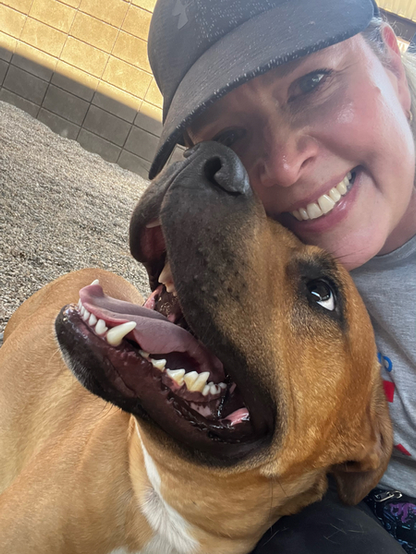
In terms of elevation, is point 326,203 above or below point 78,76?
above

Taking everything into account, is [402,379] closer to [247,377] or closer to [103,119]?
[247,377]

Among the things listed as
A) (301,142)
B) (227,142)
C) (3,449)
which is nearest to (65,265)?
(3,449)

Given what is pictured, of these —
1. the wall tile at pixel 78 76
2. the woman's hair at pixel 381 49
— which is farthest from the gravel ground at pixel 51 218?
the woman's hair at pixel 381 49

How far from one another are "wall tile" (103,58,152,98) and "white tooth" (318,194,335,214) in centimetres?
680

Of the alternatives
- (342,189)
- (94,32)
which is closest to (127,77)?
(94,32)

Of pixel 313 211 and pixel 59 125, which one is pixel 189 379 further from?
pixel 59 125

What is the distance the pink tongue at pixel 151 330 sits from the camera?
117cm

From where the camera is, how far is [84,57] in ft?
24.5

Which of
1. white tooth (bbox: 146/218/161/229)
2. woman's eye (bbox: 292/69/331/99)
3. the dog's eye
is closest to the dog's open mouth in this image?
white tooth (bbox: 146/218/161/229)

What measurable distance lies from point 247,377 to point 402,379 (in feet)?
2.43

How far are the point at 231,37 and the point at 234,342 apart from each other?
2.89ft

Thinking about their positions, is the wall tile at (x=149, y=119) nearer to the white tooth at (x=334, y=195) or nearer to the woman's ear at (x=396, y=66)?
the woman's ear at (x=396, y=66)

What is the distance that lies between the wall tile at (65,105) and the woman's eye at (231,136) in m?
6.85

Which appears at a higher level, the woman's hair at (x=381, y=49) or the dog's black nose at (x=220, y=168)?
the woman's hair at (x=381, y=49)
